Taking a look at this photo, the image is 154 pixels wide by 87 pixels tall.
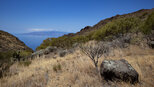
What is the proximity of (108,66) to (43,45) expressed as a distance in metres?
17.6

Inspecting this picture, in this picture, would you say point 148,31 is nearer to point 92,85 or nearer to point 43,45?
point 92,85

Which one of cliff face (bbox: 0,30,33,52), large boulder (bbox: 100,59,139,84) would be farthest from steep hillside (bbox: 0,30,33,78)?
large boulder (bbox: 100,59,139,84)

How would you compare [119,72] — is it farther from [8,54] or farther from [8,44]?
[8,44]

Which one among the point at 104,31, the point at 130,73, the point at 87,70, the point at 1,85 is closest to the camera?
the point at 130,73

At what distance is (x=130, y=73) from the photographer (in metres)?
2.18

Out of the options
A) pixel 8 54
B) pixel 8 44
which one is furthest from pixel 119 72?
pixel 8 44

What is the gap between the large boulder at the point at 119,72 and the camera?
2.16 m

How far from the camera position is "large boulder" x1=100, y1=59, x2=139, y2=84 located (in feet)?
7.09

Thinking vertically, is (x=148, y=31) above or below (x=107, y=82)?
above

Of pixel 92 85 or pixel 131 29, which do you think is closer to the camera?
pixel 92 85

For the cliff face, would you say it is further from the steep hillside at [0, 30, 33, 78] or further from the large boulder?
the large boulder

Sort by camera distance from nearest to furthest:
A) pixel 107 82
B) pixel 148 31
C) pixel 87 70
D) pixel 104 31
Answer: pixel 107 82, pixel 87 70, pixel 148 31, pixel 104 31

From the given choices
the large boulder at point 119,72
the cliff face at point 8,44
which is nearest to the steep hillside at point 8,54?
the cliff face at point 8,44

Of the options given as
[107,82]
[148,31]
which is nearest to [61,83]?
[107,82]
